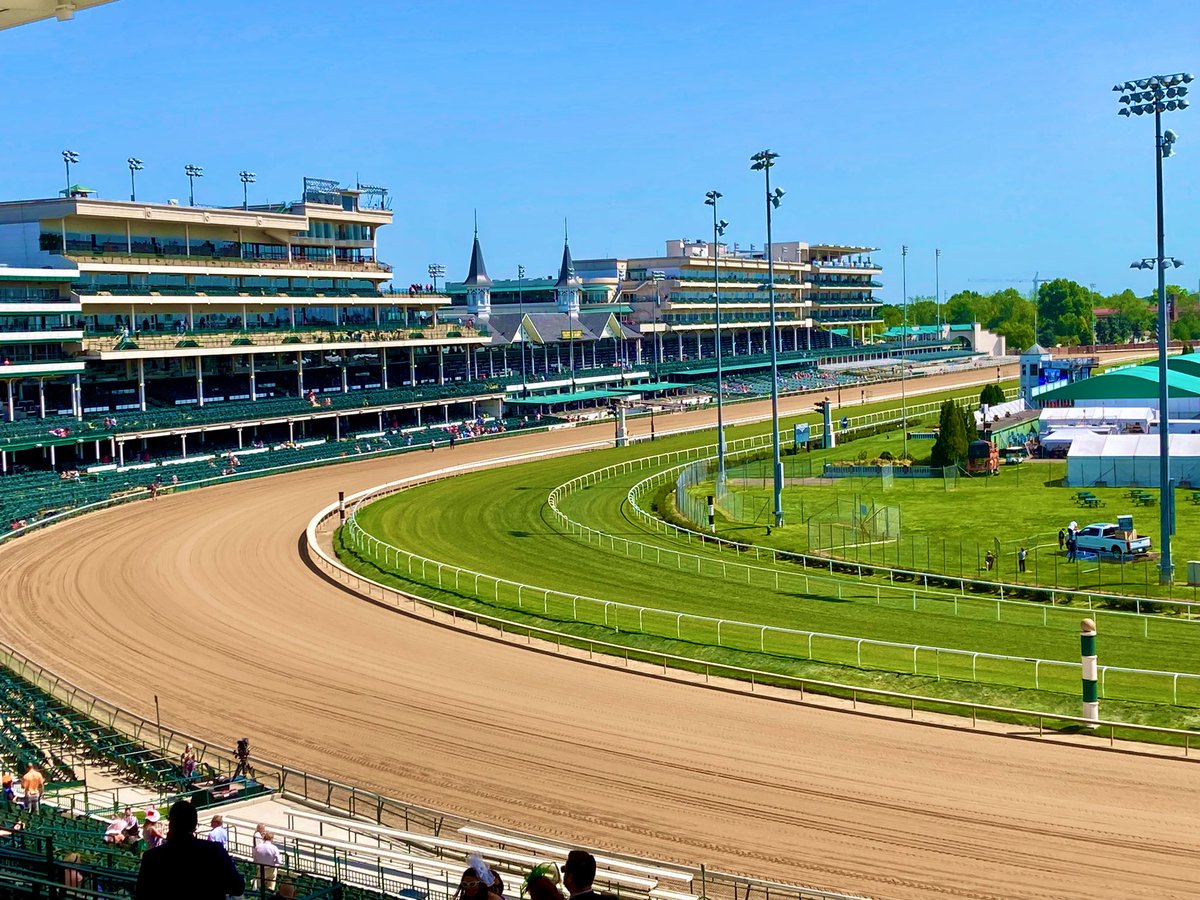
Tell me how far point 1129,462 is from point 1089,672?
88.2 ft

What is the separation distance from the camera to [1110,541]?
3228 centimetres

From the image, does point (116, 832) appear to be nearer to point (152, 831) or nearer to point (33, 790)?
point (152, 831)

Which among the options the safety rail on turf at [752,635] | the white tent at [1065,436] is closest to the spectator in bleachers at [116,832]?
the safety rail on turf at [752,635]

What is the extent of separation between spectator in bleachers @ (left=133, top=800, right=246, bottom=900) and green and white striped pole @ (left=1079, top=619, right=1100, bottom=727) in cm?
1539

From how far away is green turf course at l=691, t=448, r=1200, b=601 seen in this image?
102ft

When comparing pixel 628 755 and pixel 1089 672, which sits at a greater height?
pixel 1089 672

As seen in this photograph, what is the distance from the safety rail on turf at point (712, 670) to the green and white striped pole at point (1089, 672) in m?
0.21

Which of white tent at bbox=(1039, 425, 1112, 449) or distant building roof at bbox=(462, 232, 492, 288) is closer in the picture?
white tent at bbox=(1039, 425, 1112, 449)

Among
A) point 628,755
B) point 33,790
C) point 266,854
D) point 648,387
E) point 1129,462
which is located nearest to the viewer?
point 266,854

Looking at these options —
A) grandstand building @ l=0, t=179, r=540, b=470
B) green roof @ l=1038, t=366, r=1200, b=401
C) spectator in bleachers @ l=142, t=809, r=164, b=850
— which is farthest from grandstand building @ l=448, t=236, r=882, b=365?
spectator in bleachers @ l=142, t=809, r=164, b=850

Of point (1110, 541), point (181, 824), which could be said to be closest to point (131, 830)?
point (181, 824)

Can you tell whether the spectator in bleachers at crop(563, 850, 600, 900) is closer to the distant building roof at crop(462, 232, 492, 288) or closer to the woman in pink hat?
the woman in pink hat

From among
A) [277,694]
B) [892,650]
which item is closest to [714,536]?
[892,650]

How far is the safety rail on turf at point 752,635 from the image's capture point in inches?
842
